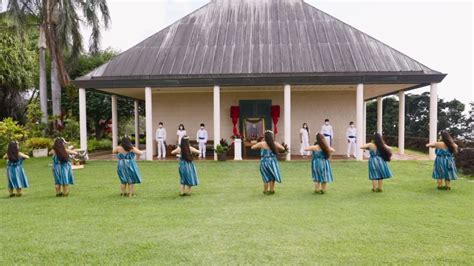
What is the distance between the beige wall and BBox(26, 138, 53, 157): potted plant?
5.20 metres

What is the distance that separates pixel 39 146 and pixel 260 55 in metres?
11.4

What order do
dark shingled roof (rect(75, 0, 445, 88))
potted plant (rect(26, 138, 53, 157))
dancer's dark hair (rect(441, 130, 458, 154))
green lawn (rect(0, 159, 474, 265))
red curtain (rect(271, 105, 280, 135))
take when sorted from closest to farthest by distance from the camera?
green lawn (rect(0, 159, 474, 265))
dancer's dark hair (rect(441, 130, 458, 154))
dark shingled roof (rect(75, 0, 445, 88))
potted plant (rect(26, 138, 53, 157))
red curtain (rect(271, 105, 280, 135))

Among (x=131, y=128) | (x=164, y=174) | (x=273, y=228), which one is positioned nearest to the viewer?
(x=273, y=228)

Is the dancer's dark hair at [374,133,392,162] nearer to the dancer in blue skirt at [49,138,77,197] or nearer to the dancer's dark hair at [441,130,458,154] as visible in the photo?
the dancer's dark hair at [441,130,458,154]

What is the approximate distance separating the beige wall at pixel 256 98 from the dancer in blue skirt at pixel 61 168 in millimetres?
9974

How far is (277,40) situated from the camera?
17.6 m

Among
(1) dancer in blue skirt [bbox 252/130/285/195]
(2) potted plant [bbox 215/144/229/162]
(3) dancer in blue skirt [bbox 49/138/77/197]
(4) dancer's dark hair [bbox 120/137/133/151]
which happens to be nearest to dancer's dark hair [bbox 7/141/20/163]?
(3) dancer in blue skirt [bbox 49/138/77/197]

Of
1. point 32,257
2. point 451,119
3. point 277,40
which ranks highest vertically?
point 277,40

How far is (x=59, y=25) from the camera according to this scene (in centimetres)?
1970

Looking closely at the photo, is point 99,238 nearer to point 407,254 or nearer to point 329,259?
point 329,259

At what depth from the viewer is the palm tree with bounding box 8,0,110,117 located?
1941cm

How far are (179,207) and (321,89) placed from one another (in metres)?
12.3

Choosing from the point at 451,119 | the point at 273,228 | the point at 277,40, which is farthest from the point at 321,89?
the point at 273,228

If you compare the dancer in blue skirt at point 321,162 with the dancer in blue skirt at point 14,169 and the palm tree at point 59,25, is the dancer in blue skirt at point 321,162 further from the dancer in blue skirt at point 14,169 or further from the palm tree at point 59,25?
the palm tree at point 59,25
